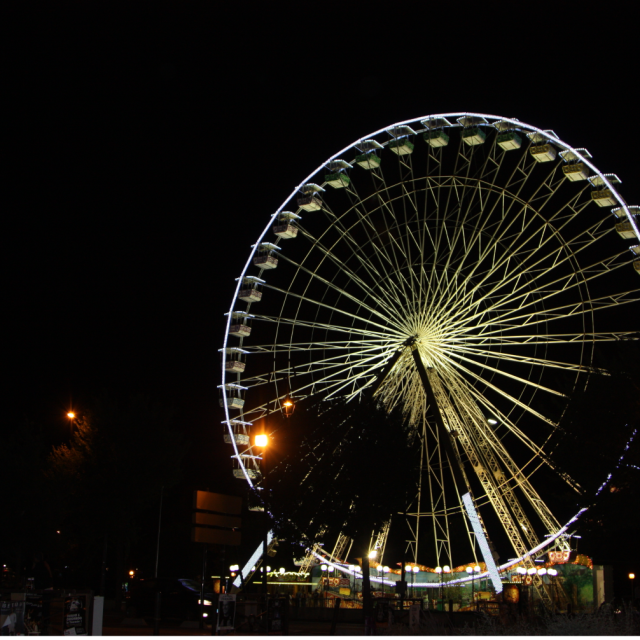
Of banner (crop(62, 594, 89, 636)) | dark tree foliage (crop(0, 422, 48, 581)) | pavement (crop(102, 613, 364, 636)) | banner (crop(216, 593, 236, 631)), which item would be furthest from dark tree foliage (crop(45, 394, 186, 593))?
banner (crop(62, 594, 89, 636))

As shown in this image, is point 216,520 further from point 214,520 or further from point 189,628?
point 189,628

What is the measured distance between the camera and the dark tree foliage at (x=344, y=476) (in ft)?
81.0

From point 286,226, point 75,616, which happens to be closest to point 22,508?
point 286,226

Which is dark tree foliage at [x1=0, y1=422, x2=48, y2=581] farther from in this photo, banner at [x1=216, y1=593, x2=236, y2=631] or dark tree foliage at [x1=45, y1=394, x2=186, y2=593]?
banner at [x1=216, y1=593, x2=236, y2=631]

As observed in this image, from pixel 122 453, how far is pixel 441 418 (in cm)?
1420

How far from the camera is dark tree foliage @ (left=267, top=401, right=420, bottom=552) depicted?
81.0 feet

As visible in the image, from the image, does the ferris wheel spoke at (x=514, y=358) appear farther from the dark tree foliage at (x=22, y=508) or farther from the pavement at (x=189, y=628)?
the dark tree foliage at (x=22, y=508)

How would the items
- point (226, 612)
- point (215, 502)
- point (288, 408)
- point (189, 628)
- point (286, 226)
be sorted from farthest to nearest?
point (286, 226)
point (288, 408)
point (189, 628)
point (226, 612)
point (215, 502)

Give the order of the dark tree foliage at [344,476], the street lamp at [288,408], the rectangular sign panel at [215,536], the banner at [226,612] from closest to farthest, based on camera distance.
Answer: the rectangular sign panel at [215,536] < the banner at [226,612] < the dark tree foliage at [344,476] < the street lamp at [288,408]

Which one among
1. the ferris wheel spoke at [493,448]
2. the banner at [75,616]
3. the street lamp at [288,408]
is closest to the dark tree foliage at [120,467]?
the street lamp at [288,408]

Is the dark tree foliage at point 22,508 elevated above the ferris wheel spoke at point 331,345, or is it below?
below

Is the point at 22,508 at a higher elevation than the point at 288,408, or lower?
lower

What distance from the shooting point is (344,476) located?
25.1 meters

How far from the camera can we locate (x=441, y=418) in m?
28.0
